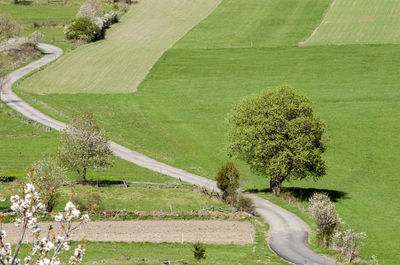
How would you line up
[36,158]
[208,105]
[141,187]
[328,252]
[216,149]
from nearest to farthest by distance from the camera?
[328,252] → [141,187] → [36,158] → [216,149] → [208,105]

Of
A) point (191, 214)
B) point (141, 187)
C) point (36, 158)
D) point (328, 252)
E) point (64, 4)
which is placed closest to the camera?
point (328, 252)

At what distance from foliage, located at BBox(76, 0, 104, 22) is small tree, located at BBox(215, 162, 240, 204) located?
353ft

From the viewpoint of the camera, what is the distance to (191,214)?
2415 inches

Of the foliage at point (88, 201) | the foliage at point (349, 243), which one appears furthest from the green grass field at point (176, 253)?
the foliage at point (88, 201)

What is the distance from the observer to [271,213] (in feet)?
218

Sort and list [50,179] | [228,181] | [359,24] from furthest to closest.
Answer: [359,24] → [228,181] → [50,179]

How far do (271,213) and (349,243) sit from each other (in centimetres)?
1670

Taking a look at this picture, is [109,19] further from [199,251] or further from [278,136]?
[199,251]

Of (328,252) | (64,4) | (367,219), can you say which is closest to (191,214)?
(328,252)

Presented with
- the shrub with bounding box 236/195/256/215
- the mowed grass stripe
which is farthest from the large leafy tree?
the mowed grass stripe

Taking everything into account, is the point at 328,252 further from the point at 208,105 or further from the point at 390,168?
the point at 208,105

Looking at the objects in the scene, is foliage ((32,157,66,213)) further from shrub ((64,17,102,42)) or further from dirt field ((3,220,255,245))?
shrub ((64,17,102,42))

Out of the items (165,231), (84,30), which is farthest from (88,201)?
(84,30)

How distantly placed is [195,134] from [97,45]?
2573 inches
